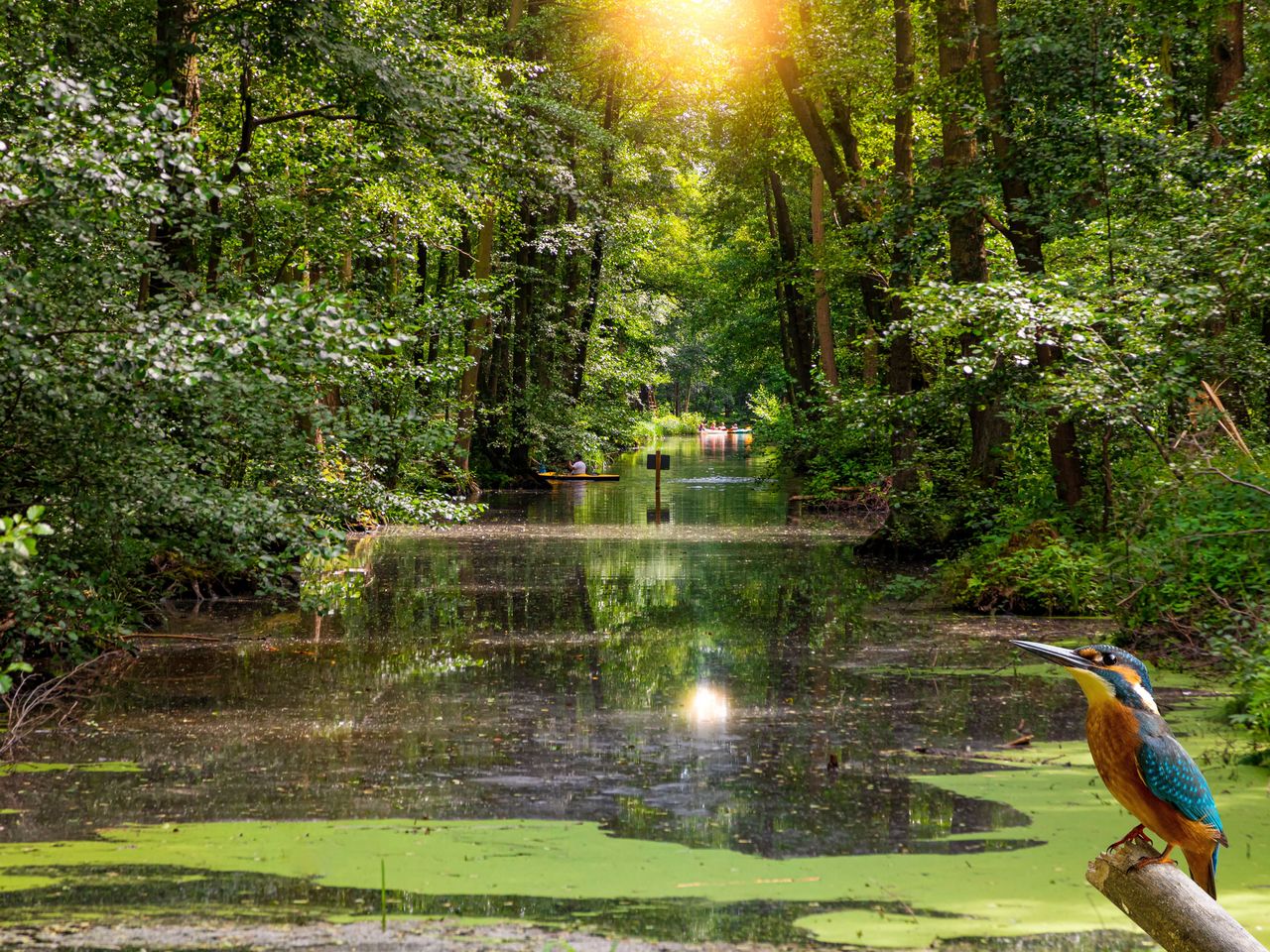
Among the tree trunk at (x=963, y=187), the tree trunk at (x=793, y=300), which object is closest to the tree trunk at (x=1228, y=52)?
the tree trunk at (x=963, y=187)

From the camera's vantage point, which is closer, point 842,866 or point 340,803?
point 842,866

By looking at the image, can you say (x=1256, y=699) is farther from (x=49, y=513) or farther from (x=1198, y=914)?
(x=49, y=513)

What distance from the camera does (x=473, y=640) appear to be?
40.9 feet

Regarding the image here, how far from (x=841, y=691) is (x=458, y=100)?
733 cm

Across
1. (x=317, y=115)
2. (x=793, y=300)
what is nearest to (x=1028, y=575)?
(x=317, y=115)

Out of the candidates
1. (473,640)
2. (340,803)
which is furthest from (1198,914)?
(473,640)

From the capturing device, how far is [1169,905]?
2295 mm

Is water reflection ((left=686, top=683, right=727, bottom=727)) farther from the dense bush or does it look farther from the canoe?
the canoe

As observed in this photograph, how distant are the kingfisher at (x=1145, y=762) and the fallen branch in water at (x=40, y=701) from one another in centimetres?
687

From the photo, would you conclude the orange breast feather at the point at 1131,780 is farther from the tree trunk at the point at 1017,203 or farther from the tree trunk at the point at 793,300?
the tree trunk at the point at 793,300

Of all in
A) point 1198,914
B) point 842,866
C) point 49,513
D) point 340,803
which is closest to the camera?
point 1198,914

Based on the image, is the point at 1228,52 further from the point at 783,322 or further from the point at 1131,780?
the point at 783,322

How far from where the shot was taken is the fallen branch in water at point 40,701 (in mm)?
8312

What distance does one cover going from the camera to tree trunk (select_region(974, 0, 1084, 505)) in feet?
45.7
